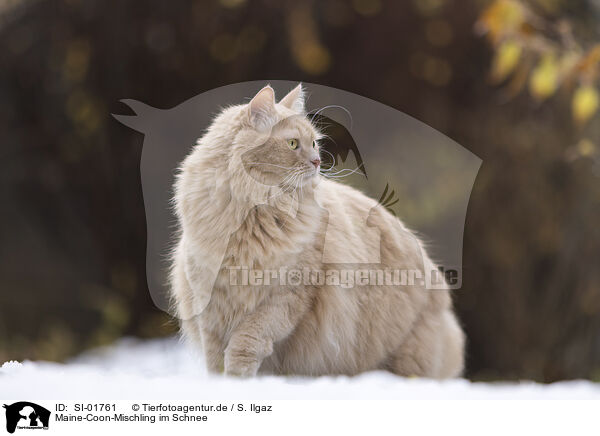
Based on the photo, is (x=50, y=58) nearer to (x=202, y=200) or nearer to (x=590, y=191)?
(x=202, y=200)

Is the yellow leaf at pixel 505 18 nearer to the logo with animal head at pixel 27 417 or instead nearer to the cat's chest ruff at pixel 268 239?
the cat's chest ruff at pixel 268 239

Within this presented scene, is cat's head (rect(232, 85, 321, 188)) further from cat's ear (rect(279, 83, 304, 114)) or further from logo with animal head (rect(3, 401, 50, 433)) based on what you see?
logo with animal head (rect(3, 401, 50, 433))

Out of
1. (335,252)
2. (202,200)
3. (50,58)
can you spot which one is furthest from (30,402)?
(50,58)

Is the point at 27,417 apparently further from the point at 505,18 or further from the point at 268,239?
the point at 505,18

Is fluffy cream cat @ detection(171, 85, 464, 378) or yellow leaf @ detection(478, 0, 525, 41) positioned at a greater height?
yellow leaf @ detection(478, 0, 525, 41)

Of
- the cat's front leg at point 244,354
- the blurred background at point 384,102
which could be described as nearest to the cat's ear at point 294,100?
the cat's front leg at point 244,354

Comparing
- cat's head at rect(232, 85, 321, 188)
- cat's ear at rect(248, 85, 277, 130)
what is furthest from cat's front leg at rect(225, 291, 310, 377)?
cat's ear at rect(248, 85, 277, 130)

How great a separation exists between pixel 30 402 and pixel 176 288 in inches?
21.6

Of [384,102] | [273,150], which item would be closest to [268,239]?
[273,150]

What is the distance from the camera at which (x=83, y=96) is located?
4.28m

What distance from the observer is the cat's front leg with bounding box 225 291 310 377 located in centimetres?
166

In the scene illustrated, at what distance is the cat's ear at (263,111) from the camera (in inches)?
65.2

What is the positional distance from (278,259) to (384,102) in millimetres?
2464

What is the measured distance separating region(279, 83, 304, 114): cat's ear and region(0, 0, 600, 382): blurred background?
208 cm
